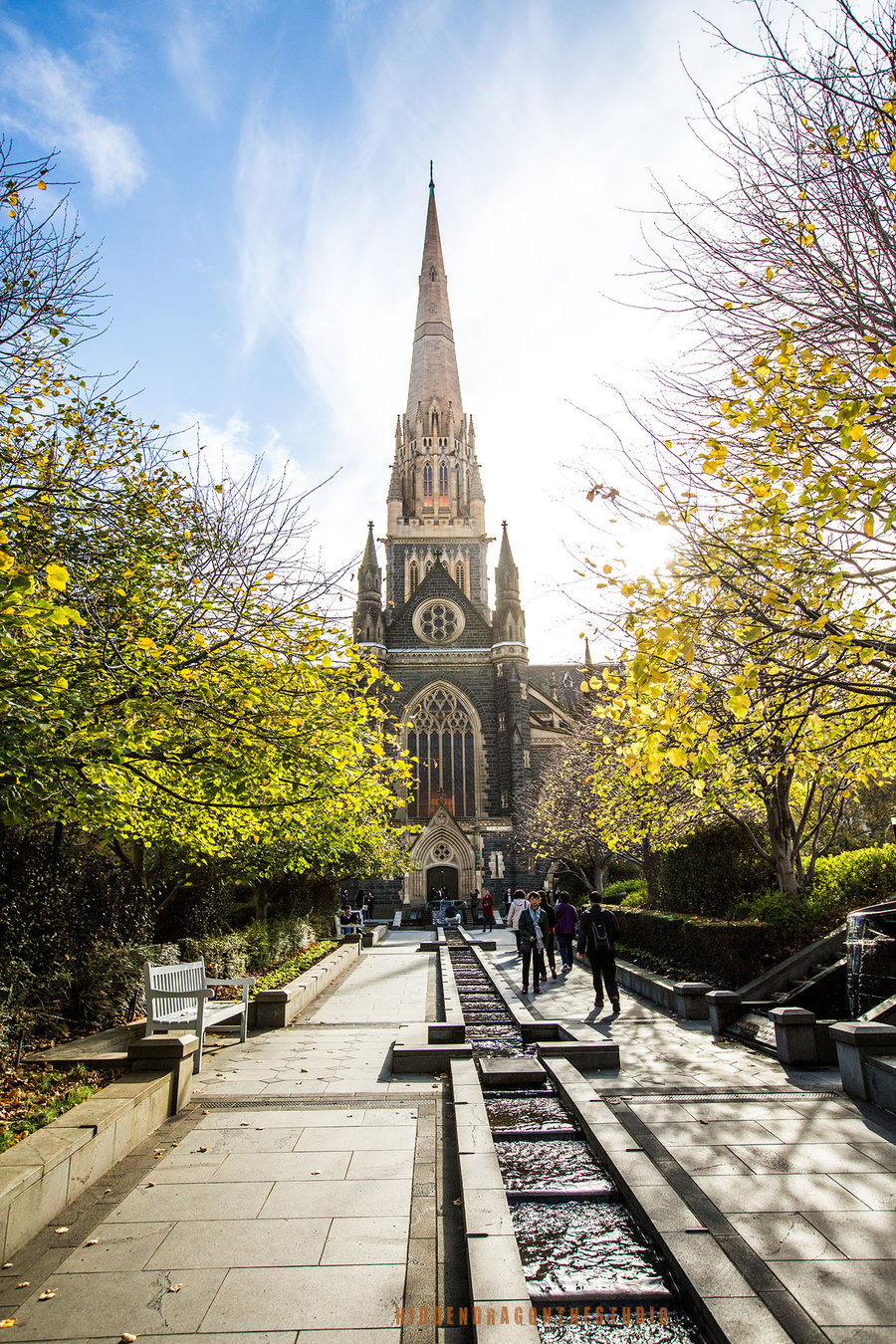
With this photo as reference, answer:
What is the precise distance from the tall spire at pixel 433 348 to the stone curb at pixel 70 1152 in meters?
47.6

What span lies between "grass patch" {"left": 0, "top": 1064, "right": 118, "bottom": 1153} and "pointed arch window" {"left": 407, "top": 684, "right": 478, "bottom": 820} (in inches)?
1157

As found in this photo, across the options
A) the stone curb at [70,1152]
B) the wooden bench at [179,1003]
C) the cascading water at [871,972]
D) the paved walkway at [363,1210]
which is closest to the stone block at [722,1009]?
the cascading water at [871,972]

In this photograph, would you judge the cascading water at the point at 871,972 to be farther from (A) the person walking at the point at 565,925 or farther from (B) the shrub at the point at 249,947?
(B) the shrub at the point at 249,947

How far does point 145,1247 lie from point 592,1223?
7.60 feet

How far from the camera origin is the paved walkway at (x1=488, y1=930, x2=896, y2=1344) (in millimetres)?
3244

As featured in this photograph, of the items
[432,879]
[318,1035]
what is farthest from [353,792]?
[432,879]

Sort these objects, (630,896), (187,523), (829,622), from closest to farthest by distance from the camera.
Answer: (829,622) < (187,523) < (630,896)

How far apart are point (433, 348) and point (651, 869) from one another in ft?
139

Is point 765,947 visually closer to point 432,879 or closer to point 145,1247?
point 145,1247

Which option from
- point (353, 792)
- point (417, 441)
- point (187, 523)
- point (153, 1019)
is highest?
point (417, 441)

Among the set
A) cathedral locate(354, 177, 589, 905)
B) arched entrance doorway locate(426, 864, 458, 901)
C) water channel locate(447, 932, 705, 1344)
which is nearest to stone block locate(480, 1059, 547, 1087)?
water channel locate(447, 932, 705, 1344)

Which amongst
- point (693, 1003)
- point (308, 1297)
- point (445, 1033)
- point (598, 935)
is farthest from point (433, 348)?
point (308, 1297)

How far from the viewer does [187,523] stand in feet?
30.1

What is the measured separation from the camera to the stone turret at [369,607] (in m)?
36.8
